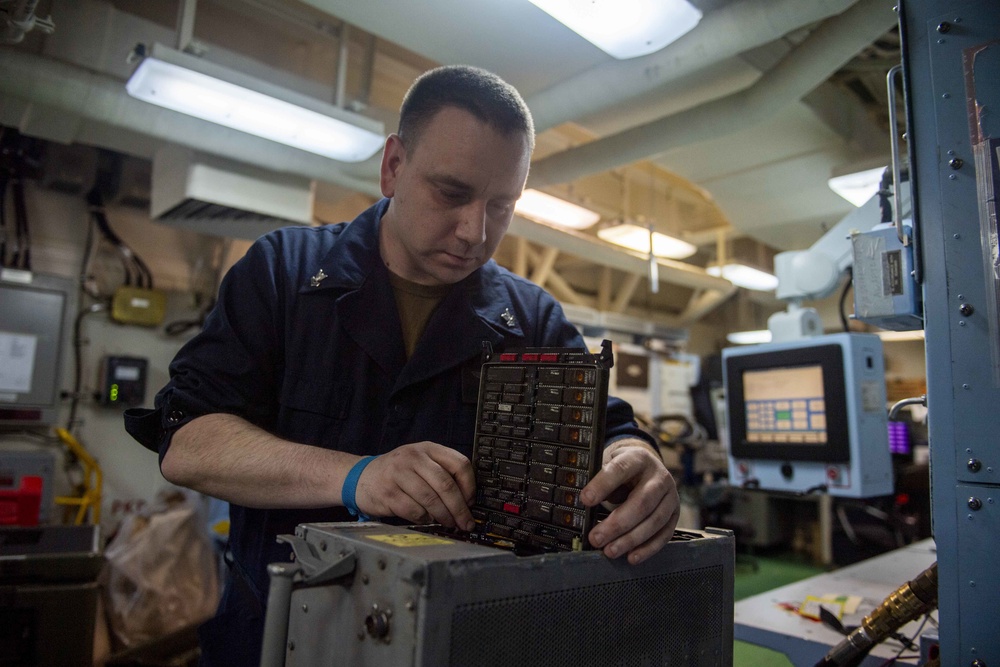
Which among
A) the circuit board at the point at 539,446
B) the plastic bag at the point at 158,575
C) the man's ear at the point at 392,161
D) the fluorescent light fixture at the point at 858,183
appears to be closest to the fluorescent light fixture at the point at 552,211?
the fluorescent light fixture at the point at 858,183

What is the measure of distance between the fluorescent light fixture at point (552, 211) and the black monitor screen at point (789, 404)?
55.5 inches

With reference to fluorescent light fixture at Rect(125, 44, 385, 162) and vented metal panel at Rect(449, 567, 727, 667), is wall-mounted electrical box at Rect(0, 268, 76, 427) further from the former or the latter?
vented metal panel at Rect(449, 567, 727, 667)

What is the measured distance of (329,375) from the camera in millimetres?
1133

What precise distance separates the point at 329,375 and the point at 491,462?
1.37 feet

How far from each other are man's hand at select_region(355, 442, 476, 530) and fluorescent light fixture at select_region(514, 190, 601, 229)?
2.80m

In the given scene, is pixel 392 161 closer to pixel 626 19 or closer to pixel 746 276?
pixel 626 19

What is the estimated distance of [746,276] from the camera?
5.55 metres

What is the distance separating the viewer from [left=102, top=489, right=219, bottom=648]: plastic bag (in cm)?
322

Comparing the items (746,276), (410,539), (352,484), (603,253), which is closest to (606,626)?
(410,539)

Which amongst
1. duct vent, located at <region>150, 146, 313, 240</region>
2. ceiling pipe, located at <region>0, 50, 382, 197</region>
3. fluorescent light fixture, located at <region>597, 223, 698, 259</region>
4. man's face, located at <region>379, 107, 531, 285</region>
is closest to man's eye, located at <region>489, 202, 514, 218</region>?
man's face, located at <region>379, 107, 531, 285</region>

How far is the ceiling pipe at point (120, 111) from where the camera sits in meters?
2.23

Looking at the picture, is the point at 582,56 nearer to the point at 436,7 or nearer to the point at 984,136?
the point at 436,7

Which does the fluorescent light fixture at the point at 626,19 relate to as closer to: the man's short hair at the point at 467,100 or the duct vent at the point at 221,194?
the man's short hair at the point at 467,100

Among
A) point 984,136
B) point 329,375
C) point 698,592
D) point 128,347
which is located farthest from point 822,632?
point 128,347
